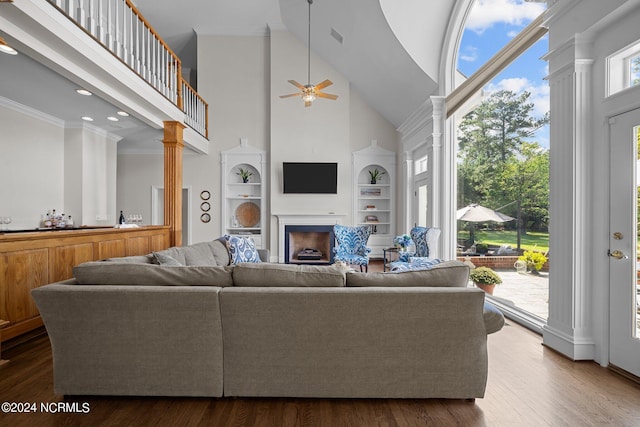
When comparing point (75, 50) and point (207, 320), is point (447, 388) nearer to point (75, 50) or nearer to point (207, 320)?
point (207, 320)

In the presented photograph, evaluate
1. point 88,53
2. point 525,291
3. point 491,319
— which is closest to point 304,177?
point 88,53

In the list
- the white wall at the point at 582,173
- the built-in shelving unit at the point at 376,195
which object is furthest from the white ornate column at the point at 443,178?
the built-in shelving unit at the point at 376,195

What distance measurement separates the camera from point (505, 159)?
4.06 m

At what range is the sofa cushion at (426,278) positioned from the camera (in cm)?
212

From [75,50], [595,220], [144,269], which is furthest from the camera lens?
[75,50]

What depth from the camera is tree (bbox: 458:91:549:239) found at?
3.53m

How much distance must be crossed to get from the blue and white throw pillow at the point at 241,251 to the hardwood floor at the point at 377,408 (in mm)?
2185

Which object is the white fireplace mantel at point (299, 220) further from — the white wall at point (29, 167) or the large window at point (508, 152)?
the white wall at point (29, 167)

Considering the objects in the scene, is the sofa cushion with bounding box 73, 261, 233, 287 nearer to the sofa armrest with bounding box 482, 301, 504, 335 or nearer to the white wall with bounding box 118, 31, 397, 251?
the sofa armrest with bounding box 482, 301, 504, 335

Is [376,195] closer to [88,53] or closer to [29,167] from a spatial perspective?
[88,53]

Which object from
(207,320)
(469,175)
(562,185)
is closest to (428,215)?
(469,175)

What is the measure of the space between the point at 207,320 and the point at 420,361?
130 centimetres

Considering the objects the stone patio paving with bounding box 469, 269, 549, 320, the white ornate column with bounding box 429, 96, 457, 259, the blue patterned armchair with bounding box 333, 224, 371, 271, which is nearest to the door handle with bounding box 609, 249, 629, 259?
the stone patio paving with bounding box 469, 269, 549, 320

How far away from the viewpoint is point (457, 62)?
5.12 meters
